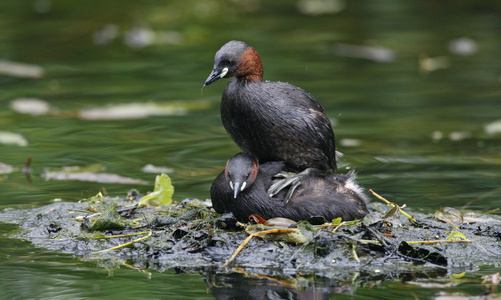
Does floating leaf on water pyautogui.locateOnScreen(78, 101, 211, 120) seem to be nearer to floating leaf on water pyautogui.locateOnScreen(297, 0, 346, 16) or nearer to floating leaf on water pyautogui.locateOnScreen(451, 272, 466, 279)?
floating leaf on water pyautogui.locateOnScreen(451, 272, 466, 279)

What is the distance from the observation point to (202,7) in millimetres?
18844

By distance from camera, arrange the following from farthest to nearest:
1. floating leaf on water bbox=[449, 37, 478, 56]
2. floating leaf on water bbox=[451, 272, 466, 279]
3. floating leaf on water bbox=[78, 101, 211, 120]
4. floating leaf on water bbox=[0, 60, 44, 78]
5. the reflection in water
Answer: floating leaf on water bbox=[449, 37, 478, 56] → floating leaf on water bbox=[0, 60, 44, 78] → floating leaf on water bbox=[78, 101, 211, 120] → floating leaf on water bbox=[451, 272, 466, 279] → the reflection in water

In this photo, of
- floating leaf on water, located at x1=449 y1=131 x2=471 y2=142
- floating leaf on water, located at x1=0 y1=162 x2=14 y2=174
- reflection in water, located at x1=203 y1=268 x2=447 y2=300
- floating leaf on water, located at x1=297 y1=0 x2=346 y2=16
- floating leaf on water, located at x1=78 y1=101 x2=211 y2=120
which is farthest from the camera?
floating leaf on water, located at x1=297 y1=0 x2=346 y2=16

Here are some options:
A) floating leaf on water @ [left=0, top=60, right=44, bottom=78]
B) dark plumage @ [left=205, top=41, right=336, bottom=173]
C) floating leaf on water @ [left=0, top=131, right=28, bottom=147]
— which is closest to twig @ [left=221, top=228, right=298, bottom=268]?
dark plumage @ [left=205, top=41, right=336, bottom=173]

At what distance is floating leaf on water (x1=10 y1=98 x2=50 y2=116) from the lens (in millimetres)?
10766

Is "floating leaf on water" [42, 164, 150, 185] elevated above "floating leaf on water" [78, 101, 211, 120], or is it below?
below

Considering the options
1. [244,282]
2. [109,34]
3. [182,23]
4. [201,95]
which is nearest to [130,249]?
[244,282]

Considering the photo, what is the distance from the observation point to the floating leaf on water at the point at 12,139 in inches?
369

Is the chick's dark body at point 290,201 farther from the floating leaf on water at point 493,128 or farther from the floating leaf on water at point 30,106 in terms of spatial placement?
the floating leaf on water at point 30,106

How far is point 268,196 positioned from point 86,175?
2941mm

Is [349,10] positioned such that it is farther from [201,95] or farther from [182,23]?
[201,95]

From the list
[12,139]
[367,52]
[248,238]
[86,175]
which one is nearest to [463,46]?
[367,52]

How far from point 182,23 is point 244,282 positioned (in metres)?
12.6

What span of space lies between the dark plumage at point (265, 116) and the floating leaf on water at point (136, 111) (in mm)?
4525
